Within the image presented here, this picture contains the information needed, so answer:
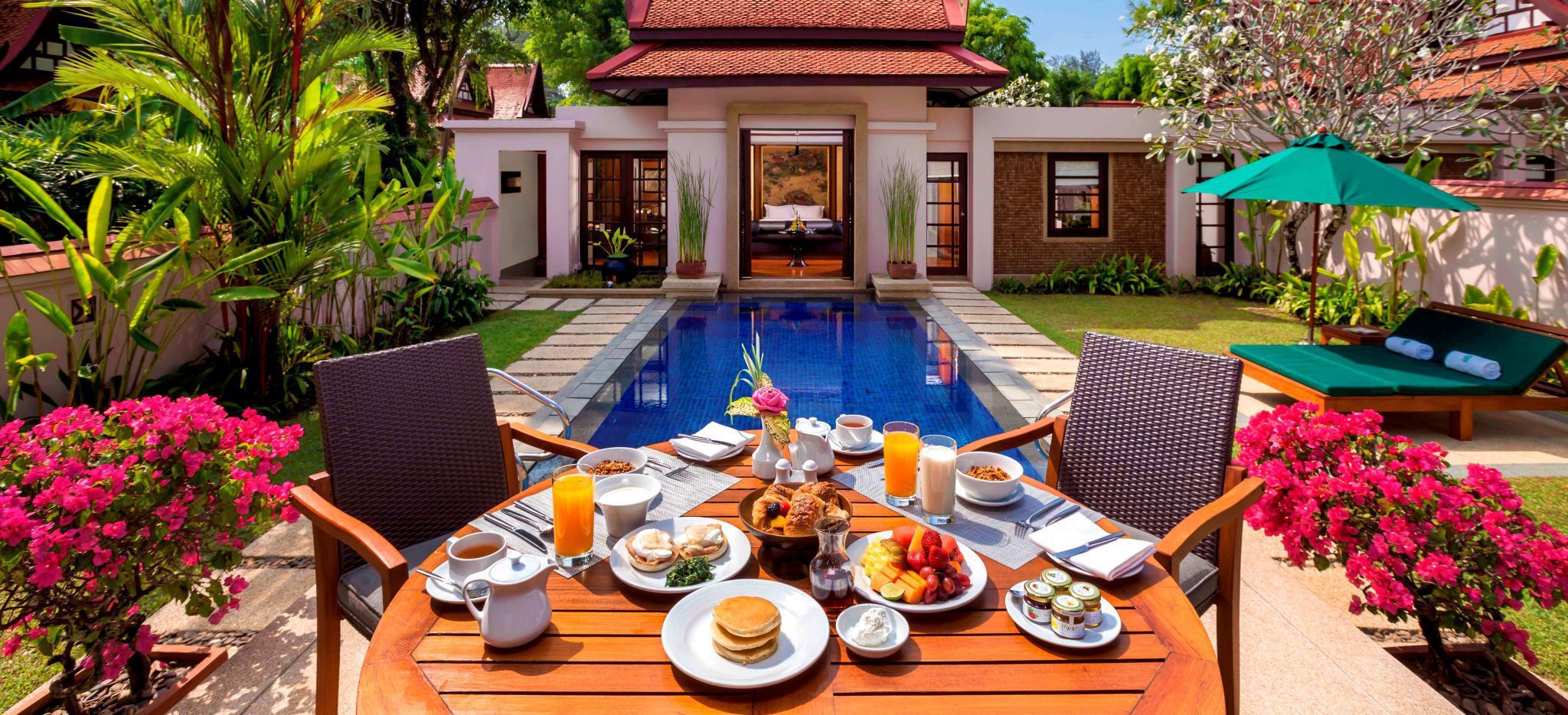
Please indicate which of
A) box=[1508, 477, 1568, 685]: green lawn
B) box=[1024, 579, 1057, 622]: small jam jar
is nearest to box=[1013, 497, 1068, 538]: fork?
box=[1024, 579, 1057, 622]: small jam jar

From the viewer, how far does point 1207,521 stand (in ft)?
6.09

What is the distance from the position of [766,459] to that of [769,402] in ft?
0.75

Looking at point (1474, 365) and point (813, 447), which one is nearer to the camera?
point (813, 447)

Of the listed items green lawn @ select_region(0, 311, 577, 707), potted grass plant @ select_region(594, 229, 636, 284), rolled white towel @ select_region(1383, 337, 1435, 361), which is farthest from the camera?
potted grass plant @ select_region(594, 229, 636, 284)

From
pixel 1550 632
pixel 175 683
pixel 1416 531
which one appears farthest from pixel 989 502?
pixel 175 683

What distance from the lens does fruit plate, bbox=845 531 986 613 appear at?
147 centimetres

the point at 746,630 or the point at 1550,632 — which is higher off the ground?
the point at 746,630

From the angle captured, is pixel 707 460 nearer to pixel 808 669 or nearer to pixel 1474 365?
pixel 808 669

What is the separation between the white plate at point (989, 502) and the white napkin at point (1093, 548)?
14cm

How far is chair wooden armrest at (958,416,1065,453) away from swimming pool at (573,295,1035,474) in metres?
2.04

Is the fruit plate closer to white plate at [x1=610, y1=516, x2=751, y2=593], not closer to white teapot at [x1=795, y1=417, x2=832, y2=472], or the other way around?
white plate at [x1=610, y1=516, x2=751, y2=593]

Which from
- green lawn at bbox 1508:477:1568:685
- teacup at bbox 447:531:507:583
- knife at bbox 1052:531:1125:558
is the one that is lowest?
green lawn at bbox 1508:477:1568:685

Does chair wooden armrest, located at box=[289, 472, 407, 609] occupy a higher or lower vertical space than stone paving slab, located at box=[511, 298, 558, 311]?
lower

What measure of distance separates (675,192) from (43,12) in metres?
9.71
